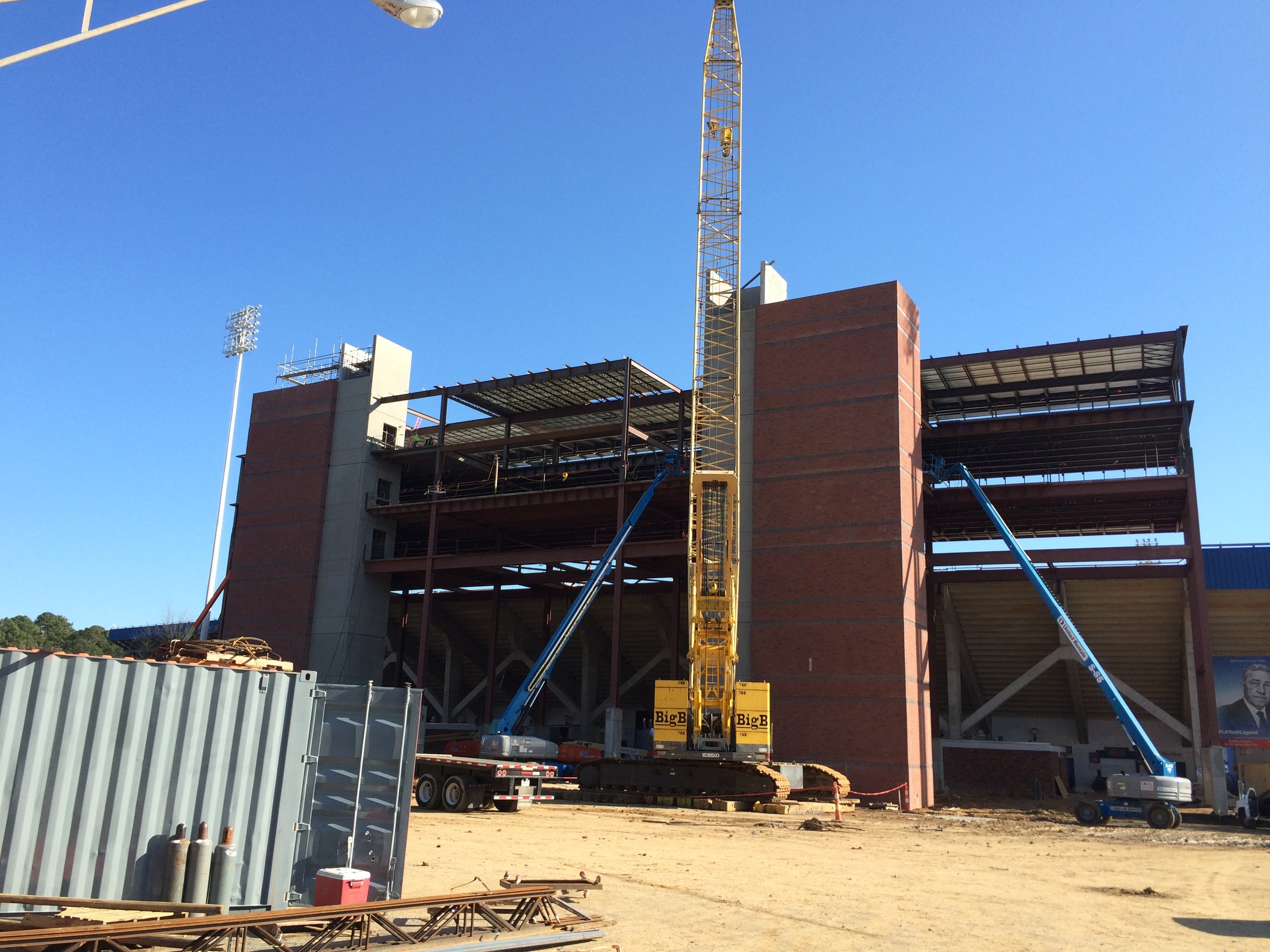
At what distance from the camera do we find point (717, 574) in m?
35.7

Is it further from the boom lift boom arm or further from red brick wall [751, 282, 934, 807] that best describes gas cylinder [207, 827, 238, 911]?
red brick wall [751, 282, 934, 807]

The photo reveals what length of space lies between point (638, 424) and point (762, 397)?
384 inches

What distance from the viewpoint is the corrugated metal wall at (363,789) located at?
1116 centimetres

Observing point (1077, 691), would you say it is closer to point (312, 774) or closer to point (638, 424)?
point (638, 424)

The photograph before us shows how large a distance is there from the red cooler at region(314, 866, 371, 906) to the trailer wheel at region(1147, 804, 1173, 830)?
84.2ft

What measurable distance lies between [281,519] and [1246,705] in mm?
47161

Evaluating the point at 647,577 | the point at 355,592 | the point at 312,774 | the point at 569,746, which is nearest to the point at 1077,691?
the point at 647,577

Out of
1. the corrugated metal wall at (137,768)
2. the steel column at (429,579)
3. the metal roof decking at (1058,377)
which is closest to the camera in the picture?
the corrugated metal wall at (137,768)

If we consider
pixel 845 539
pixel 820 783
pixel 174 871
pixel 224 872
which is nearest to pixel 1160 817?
pixel 820 783

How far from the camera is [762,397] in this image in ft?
133

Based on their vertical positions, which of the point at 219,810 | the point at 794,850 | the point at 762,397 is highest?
the point at 762,397

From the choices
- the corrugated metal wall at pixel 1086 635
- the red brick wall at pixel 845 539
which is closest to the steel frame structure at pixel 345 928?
the red brick wall at pixel 845 539

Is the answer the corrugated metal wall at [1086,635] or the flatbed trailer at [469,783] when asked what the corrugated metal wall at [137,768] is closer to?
the flatbed trailer at [469,783]

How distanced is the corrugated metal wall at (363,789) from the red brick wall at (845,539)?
27.1 meters
